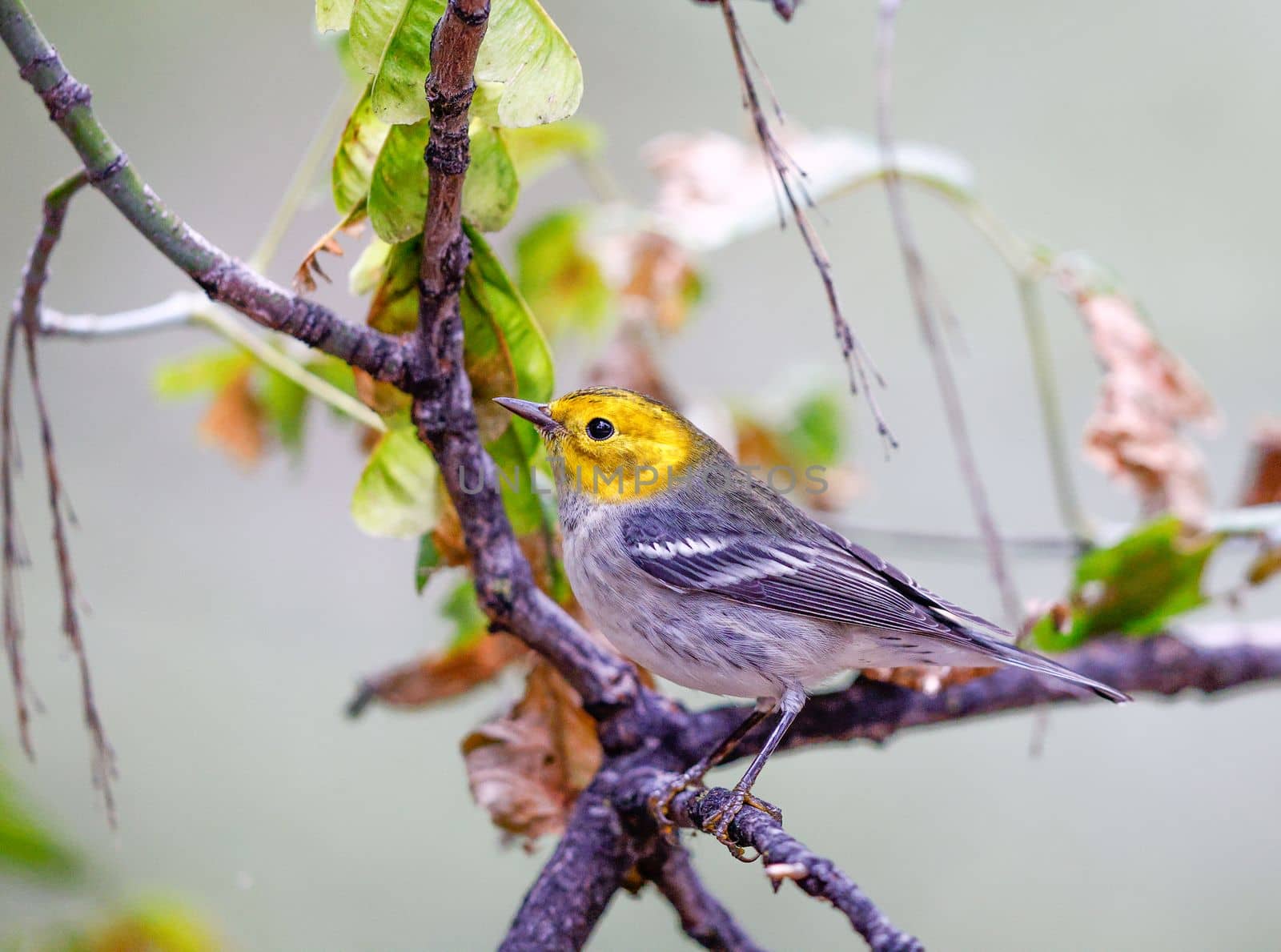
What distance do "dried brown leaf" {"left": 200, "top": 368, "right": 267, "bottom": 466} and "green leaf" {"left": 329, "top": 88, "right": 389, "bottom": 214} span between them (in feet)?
3.58

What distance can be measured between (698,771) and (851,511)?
5.41 ft

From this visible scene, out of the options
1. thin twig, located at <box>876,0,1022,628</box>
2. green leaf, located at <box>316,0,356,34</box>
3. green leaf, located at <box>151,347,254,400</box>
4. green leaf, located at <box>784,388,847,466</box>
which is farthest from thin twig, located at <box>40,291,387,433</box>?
green leaf, located at <box>784,388,847,466</box>

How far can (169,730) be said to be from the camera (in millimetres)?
2686

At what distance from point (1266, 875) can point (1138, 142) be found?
2.25 meters

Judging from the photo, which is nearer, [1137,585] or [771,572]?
[771,572]

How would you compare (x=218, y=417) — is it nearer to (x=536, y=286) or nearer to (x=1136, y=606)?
(x=536, y=286)

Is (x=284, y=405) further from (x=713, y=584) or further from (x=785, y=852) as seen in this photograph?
(x=785, y=852)

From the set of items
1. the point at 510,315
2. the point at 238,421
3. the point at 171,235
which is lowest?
the point at 171,235

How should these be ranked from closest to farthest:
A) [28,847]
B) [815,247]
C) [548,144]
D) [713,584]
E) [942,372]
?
1. [815,247]
2. [28,847]
3. [713,584]
4. [942,372]
5. [548,144]

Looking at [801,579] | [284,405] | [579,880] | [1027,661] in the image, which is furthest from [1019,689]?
[284,405]

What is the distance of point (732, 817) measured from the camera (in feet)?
3.79

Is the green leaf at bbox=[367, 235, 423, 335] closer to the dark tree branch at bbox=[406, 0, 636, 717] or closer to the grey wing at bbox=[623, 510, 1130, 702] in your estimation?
the dark tree branch at bbox=[406, 0, 636, 717]

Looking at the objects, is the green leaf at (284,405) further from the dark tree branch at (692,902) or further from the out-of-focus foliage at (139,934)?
the dark tree branch at (692,902)

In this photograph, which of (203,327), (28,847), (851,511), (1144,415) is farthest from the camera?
(851,511)
